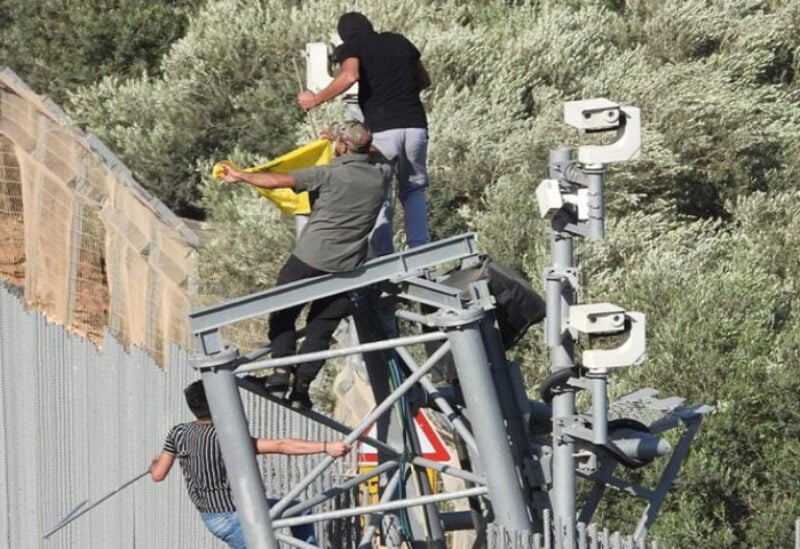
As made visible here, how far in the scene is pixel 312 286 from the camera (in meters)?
10.7

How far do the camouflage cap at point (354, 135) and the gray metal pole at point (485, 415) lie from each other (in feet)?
3.41

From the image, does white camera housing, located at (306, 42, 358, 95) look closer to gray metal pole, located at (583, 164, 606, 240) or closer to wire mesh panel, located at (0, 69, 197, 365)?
gray metal pole, located at (583, 164, 606, 240)

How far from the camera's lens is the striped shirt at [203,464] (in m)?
11.1

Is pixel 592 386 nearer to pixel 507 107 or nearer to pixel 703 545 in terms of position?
pixel 703 545

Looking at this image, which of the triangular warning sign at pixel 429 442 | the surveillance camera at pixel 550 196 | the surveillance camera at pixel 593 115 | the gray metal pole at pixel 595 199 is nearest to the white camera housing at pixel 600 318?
the gray metal pole at pixel 595 199

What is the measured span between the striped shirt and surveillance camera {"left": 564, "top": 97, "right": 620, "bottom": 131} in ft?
8.38

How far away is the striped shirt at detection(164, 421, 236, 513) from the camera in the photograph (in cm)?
1110

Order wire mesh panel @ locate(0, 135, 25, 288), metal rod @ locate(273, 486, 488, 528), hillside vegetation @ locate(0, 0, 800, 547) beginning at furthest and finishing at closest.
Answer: wire mesh panel @ locate(0, 135, 25, 288), hillside vegetation @ locate(0, 0, 800, 547), metal rod @ locate(273, 486, 488, 528)

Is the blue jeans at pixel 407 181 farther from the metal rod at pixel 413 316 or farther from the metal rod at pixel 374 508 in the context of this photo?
the metal rod at pixel 374 508

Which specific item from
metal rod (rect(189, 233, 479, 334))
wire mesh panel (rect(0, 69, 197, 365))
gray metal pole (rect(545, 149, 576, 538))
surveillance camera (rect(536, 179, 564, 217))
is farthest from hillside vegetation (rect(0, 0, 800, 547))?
surveillance camera (rect(536, 179, 564, 217))

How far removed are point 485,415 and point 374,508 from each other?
29.6 inches

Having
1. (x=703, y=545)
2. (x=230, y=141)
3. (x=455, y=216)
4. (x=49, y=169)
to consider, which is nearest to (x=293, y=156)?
(x=703, y=545)

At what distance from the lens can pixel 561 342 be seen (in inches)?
433

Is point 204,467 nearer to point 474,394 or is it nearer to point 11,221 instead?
point 474,394
